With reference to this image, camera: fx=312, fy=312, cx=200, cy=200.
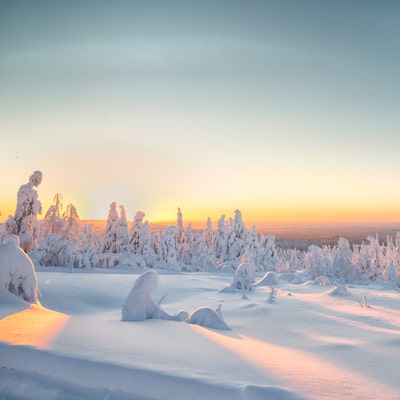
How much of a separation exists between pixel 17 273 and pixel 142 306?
310cm

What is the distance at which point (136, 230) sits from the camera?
146ft

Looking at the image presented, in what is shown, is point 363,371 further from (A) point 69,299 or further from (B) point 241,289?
(B) point 241,289

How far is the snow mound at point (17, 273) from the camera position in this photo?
24.0 ft

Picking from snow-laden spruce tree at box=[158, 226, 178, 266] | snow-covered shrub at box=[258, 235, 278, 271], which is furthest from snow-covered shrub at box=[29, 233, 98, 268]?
snow-covered shrub at box=[258, 235, 278, 271]

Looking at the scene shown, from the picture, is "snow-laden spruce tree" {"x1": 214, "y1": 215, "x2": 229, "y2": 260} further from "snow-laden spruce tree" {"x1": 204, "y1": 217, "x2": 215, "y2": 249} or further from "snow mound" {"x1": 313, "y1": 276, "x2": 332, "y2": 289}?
"snow mound" {"x1": 313, "y1": 276, "x2": 332, "y2": 289}

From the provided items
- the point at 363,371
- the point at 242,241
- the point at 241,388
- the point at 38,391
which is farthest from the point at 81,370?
the point at 242,241

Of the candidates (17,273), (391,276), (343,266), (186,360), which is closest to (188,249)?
(343,266)

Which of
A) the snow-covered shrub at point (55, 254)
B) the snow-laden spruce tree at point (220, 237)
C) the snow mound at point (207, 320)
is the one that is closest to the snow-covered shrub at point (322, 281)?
the snow-covered shrub at point (55, 254)

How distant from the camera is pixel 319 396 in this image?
328cm

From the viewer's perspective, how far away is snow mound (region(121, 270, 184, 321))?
24.3 ft

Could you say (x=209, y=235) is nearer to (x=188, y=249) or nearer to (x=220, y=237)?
(x=188, y=249)

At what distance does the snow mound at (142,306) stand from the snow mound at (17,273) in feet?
7.62

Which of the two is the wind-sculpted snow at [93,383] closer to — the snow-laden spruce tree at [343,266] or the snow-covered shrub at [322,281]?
the snow-covered shrub at [322,281]

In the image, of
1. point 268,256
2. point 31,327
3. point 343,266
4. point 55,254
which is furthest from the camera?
point 268,256
